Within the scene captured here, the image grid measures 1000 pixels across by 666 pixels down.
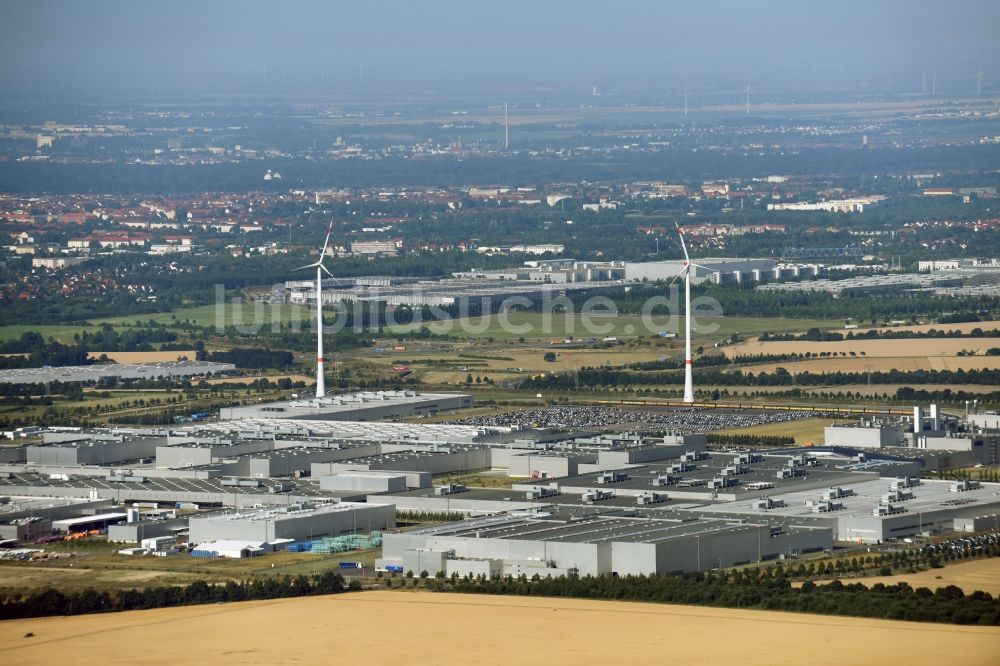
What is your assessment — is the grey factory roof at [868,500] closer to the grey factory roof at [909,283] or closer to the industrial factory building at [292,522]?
the industrial factory building at [292,522]

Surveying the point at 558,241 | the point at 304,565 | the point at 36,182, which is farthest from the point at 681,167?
the point at 304,565

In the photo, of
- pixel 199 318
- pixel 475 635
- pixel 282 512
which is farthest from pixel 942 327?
pixel 475 635

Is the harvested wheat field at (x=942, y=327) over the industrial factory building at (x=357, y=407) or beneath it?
over

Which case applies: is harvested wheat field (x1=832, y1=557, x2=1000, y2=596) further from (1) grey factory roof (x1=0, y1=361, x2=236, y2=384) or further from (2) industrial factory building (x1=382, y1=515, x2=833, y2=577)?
(1) grey factory roof (x1=0, y1=361, x2=236, y2=384)

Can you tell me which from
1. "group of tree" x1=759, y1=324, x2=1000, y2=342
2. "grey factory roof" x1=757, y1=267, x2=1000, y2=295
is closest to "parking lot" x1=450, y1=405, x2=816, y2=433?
"group of tree" x1=759, y1=324, x2=1000, y2=342

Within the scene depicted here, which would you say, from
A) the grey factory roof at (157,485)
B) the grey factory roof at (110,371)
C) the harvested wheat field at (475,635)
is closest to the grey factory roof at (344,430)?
the grey factory roof at (157,485)

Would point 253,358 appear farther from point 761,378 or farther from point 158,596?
point 158,596
